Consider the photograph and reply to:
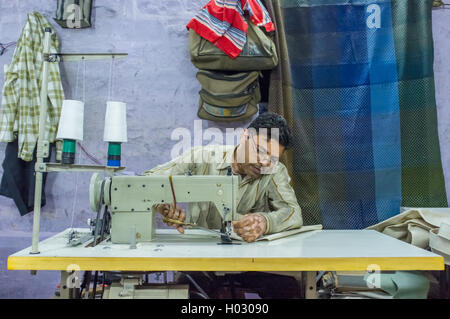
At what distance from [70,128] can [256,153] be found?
0.81 metres

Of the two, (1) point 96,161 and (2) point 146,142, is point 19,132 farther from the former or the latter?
(2) point 146,142

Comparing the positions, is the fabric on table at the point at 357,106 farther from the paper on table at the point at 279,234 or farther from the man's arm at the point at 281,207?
the paper on table at the point at 279,234

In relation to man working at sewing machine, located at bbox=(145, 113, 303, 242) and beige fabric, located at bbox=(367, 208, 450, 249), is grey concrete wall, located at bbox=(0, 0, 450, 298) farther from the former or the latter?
beige fabric, located at bbox=(367, 208, 450, 249)

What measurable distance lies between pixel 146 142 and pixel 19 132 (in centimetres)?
79

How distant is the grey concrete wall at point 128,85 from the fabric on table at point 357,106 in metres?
0.66

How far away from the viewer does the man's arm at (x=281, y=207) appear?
1578 millimetres

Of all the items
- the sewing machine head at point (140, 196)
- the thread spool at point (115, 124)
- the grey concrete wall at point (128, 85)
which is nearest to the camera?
the sewing machine head at point (140, 196)

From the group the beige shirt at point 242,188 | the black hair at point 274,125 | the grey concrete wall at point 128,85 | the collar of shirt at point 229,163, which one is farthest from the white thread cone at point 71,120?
the grey concrete wall at point 128,85

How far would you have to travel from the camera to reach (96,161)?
2.55 metres

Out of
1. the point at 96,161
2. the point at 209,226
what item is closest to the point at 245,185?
the point at 209,226

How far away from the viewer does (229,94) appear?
2.29 metres

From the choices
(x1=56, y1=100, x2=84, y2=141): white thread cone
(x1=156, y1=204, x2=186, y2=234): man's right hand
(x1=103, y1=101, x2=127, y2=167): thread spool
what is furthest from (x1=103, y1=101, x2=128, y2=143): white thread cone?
(x1=156, y1=204, x2=186, y2=234): man's right hand

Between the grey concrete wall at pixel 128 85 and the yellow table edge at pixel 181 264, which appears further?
the grey concrete wall at pixel 128 85

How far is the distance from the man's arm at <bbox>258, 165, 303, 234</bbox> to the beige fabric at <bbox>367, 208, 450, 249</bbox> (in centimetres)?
56
